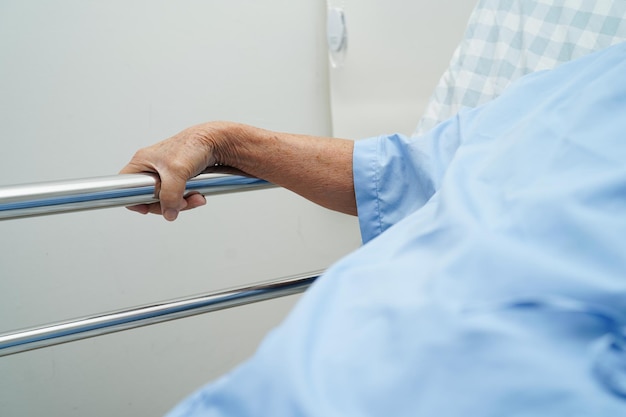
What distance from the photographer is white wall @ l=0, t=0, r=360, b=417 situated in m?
1.19

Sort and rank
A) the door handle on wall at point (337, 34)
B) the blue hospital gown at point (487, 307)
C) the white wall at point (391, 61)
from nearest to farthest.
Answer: the blue hospital gown at point (487, 307)
the white wall at point (391, 61)
the door handle on wall at point (337, 34)

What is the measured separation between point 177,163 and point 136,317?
19 cm

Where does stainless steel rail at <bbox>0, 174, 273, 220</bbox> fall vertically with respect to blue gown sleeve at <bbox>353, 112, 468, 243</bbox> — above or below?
above

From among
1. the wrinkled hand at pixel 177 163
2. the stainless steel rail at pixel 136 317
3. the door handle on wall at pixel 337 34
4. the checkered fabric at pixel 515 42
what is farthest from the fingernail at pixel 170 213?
the door handle on wall at pixel 337 34

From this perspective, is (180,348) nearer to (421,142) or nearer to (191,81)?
(191,81)

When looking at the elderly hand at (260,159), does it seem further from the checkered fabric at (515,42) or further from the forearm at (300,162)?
the checkered fabric at (515,42)

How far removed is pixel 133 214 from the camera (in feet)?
4.24

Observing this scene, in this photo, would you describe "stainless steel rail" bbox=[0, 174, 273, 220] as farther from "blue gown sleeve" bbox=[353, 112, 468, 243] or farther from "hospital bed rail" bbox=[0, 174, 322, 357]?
"blue gown sleeve" bbox=[353, 112, 468, 243]

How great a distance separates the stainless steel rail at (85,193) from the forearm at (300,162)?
14 cm

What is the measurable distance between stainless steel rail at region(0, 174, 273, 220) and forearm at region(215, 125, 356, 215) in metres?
0.14

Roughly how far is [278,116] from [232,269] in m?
0.38

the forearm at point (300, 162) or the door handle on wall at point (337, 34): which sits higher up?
the door handle on wall at point (337, 34)

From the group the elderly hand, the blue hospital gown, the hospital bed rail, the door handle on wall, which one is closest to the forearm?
the elderly hand

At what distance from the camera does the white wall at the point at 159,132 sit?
3.84ft
